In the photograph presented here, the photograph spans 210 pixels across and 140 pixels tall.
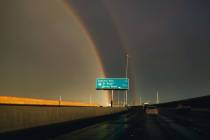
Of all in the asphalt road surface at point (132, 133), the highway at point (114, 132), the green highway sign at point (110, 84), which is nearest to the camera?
the highway at point (114, 132)

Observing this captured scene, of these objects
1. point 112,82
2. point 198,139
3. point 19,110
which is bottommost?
point 198,139

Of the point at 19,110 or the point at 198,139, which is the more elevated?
the point at 19,110

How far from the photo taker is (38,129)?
22453 mm

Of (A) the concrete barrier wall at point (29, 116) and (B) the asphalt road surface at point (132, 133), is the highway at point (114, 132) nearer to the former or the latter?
(B) the asphalt road surface at point (132, 133)

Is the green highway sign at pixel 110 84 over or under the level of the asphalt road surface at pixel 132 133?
over

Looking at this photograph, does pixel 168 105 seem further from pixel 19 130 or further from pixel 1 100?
pixel 19 130

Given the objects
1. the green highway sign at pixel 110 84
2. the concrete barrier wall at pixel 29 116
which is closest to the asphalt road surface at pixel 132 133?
the concrete barrier wall at pixel 29 116

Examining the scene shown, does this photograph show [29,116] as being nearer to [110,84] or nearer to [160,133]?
[160,133]

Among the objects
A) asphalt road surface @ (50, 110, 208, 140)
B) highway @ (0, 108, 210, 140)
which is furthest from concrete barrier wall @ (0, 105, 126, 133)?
asphalt road surface @ (50, 110, 208, 140)

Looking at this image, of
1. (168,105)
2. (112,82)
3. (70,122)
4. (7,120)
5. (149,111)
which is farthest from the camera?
(168,105)

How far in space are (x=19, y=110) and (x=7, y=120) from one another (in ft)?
5.00

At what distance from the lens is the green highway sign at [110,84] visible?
291 ft

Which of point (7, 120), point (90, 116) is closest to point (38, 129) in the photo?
point (7, 120)

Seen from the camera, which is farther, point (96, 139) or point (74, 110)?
point (74, 110)
